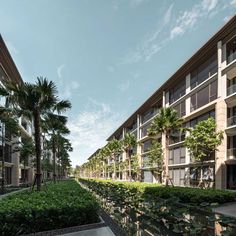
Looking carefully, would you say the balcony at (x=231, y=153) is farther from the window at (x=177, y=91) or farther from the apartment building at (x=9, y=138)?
the apartment building at (x=9, y=138)

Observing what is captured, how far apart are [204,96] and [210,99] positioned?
1470mm

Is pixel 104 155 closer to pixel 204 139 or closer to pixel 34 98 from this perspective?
pixel 204 139

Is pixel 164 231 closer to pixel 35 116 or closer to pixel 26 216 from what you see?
pixel 26 216

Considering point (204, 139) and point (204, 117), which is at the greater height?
point (204, 117)

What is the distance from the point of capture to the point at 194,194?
61.8 feet

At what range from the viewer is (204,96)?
34000 mm

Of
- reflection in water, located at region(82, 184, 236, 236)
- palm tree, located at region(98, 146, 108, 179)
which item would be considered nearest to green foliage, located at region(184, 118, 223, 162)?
reflection in water, located at region(82, 184, 236, 236)

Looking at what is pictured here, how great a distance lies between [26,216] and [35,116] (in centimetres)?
1157

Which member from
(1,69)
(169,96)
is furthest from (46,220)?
(169,96)

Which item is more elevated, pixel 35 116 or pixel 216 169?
pixel 35 116

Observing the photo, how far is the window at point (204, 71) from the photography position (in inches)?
1270

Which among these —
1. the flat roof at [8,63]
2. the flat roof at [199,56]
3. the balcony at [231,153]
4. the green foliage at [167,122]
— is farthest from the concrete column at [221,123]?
the flat roof at [8,63]

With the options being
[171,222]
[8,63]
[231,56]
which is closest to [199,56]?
[231,56]

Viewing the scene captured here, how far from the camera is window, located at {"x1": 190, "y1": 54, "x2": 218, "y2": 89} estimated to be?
106ft
